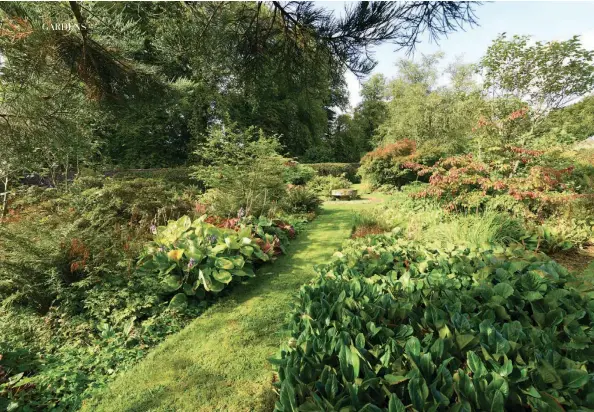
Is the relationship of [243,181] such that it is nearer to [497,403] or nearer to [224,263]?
[224,263]

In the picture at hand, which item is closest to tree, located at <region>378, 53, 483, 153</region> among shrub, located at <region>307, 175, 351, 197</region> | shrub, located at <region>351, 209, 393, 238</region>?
shrub, located at <region>307, 175, 351, 197</region>

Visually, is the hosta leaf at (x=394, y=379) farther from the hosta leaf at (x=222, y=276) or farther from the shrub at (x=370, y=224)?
the shrub at (x=370, y=224)

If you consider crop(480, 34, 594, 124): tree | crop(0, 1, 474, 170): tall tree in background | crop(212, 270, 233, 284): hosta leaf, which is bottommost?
crop(212, 270, 233, 284): hosta leaf

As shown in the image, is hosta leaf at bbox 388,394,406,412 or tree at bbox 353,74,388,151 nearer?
hosta leaf at bbox 388,394,406,412

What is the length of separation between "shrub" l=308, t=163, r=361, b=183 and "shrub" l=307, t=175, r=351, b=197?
10.9 feet

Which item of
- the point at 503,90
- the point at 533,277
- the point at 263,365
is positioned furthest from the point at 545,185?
the point at 503,90

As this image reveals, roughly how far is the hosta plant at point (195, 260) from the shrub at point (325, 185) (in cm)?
798

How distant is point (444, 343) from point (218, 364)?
1800 millimetres

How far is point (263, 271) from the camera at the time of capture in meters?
4.26

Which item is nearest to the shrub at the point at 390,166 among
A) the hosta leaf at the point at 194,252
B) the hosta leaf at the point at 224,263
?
the hosta leaf at the point at 224,263

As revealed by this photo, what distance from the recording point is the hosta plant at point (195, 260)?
3309 mm

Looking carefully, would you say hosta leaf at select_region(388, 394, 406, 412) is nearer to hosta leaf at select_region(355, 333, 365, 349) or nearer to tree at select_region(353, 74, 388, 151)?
hosta leaf at select_region(355, 333, 365, 349)

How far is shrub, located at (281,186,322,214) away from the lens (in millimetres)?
7699

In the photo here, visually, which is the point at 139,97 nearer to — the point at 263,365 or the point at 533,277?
the point at 263,365
